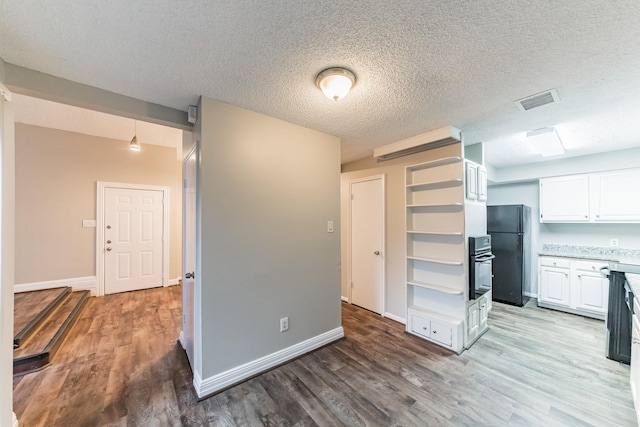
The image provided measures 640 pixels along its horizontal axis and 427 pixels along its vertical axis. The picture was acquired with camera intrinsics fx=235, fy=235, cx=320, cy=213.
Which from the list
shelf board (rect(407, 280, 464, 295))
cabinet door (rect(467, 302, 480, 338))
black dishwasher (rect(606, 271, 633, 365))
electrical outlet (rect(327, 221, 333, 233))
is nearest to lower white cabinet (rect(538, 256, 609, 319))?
black dishwasher (rect(606, 271, 633, 365))

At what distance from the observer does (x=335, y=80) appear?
1643 mm

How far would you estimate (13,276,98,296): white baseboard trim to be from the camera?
3.66 meters

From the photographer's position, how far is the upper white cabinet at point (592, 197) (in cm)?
324

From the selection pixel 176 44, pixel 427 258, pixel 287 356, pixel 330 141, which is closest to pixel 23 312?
pixel 287 356

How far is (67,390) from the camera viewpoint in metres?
1.94

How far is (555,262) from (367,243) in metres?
Result: 3.02

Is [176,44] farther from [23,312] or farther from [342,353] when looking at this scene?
[23,312]

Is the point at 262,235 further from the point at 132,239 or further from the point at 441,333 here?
the point at 132,239

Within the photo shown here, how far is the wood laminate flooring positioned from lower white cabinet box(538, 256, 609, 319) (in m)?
0.67

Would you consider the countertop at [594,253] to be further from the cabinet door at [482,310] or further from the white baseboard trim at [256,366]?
the white baseboard trim at [256,366]

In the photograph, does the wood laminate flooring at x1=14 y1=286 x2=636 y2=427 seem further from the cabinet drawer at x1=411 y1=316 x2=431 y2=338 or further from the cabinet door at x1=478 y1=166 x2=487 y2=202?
the cabinet door at x1=478 y1=166 x2=487 y2=202

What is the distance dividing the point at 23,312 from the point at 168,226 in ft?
7.39

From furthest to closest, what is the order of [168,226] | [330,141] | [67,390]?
[168,226] → [330,141] → [67,390]

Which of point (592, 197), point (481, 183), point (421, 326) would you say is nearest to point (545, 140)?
point (481, 183)
